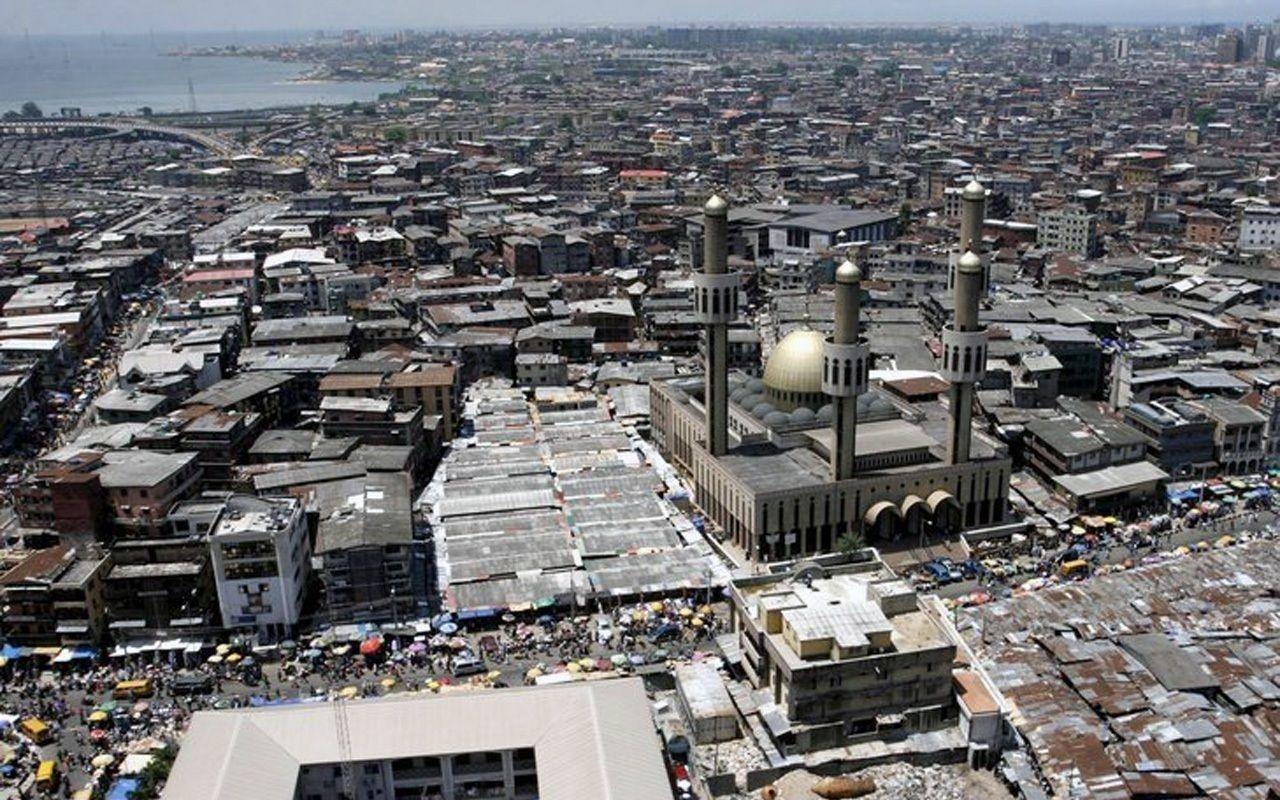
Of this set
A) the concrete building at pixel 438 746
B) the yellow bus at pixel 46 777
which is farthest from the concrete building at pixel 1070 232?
the yellow bus at pixel 46 777

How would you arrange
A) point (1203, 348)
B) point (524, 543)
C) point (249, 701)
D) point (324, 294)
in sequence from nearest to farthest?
1. point (249, 701)
2. point (524, 543)
3. point (1203, 348)
4. point (324, 294)

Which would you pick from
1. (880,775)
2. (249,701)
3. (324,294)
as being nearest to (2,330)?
(324,294)

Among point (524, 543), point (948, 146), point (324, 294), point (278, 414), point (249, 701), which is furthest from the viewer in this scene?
point (948, 146)

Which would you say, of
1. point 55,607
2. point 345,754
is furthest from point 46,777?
point 345,754

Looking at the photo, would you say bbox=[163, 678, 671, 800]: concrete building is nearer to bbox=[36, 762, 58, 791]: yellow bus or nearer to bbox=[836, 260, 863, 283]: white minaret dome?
bbox=[36, 762, 58, 791]: yellow bus

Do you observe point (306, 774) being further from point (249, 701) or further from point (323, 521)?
point (323, 521)

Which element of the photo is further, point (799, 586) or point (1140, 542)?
point (1140, 542)

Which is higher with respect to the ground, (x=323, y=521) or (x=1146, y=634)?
(x=323, y=521)
